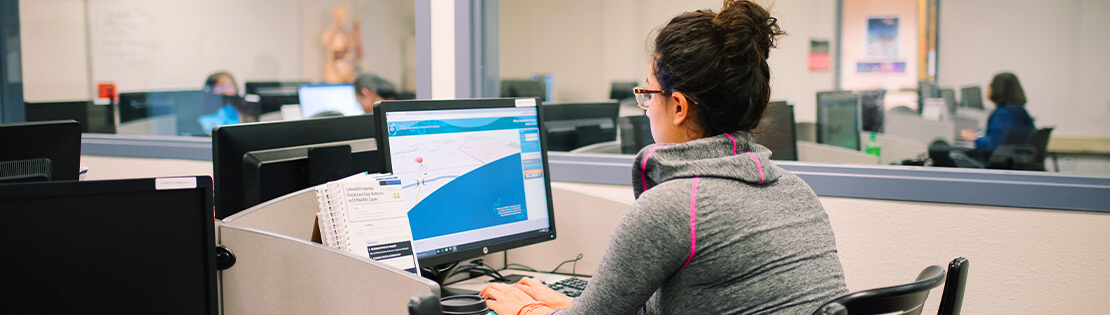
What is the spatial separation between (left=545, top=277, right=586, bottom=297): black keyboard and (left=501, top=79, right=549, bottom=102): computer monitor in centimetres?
324

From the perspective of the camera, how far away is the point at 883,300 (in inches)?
34.5

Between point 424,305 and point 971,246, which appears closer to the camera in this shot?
point 424,305

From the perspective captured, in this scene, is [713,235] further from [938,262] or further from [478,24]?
[478,24]

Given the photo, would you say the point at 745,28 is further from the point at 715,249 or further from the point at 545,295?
the point at 545,295

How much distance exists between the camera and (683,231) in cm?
95

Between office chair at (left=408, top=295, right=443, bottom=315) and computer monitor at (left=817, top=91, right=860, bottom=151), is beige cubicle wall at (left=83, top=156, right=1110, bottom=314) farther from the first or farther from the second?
computer monitor at (left=817, top=91, right=860, bottom=151)

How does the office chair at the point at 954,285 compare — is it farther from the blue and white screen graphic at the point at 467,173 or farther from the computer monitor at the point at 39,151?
the computer monitor at the point at 39,151

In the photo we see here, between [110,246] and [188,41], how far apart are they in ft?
18.5

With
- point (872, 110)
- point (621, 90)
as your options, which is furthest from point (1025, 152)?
point (621, 90)

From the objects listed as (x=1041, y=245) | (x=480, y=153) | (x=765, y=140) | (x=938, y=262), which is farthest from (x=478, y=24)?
(x=1041, y=245)

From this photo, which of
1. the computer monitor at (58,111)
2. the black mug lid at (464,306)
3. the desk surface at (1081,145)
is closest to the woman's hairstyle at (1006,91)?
the desk surface at (1081,145)

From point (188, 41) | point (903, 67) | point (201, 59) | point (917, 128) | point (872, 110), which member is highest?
point (188, 41)

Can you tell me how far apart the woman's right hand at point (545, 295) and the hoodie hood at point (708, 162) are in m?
0.26

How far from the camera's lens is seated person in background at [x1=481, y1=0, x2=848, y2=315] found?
962 millimetres
